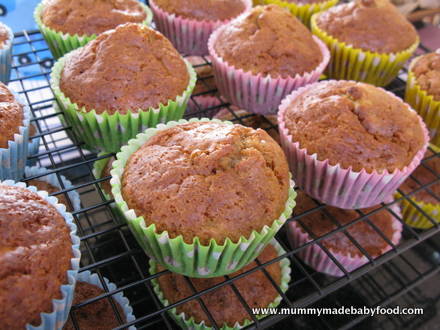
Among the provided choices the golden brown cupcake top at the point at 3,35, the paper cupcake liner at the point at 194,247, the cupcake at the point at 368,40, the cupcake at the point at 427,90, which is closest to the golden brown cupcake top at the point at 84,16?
the golden brown cupcake top at the point at 3,35

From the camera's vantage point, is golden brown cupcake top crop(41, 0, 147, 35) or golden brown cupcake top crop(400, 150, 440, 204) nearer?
golden brown cupcake top crop(41, 0, 147, 35)

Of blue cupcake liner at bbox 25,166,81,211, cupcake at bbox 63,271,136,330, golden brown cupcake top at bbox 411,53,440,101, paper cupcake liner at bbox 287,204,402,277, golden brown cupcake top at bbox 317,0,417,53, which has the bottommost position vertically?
paper cupcake liner at bbox 287,204,402,277

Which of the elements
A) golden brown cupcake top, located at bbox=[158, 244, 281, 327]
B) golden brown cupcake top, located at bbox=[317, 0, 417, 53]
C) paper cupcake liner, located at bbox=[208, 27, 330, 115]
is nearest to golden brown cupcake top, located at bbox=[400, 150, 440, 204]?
golden brown cupcake top, located at bbox=[317, 0, 417, 53]

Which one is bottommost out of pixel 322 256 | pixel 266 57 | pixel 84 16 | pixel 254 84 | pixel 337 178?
pixel 322 256

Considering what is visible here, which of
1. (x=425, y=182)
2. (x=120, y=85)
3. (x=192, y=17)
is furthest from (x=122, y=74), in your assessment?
(x=425, y=182)

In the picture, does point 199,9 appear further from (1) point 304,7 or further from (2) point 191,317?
(2) point 191,317

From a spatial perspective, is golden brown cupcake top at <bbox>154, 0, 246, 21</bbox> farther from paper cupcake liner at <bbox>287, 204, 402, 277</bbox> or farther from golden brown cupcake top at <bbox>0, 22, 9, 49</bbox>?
paper cupcake liner at <bbox>287, 204, 402, 277</bbox>
